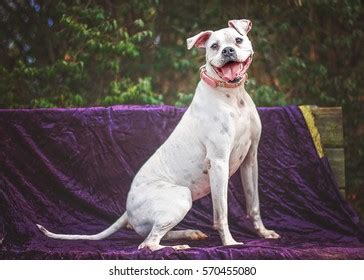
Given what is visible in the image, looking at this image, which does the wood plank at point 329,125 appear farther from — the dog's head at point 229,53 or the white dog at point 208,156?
the dog's head at point 229,53

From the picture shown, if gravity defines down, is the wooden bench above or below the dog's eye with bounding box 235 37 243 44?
below

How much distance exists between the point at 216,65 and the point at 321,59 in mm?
2084

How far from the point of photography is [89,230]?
301 cm

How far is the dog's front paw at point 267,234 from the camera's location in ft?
9.17

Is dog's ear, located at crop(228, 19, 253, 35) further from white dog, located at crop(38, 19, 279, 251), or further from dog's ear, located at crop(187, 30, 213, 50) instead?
dog's ear, located at crop(187, 30, 213, 50)

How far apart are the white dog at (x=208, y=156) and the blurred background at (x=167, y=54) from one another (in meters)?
1.54

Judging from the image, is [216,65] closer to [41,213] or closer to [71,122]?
[71,122]

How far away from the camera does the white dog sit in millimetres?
2604

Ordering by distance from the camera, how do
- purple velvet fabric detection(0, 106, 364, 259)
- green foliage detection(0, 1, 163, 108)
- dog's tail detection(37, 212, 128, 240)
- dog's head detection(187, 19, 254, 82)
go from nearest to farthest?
dog's head detection(187, 19, 254, 82) < dog's tail detection(37, 212, 128, 240) < purple velvet fabric detection(0, 106, 364, 259) < green foliage detection(0, 1, 163, 108)

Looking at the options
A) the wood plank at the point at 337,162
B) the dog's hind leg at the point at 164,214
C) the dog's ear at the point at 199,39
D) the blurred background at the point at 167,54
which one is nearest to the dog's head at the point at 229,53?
the dog's ear at the point at 199,39

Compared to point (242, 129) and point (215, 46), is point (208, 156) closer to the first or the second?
point (242, 129)

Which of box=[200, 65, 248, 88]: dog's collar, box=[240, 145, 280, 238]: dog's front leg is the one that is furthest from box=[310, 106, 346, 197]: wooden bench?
box=[200, 65, 248, 88]: dog's collar

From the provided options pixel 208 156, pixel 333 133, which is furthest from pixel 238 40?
pixel 333 133
